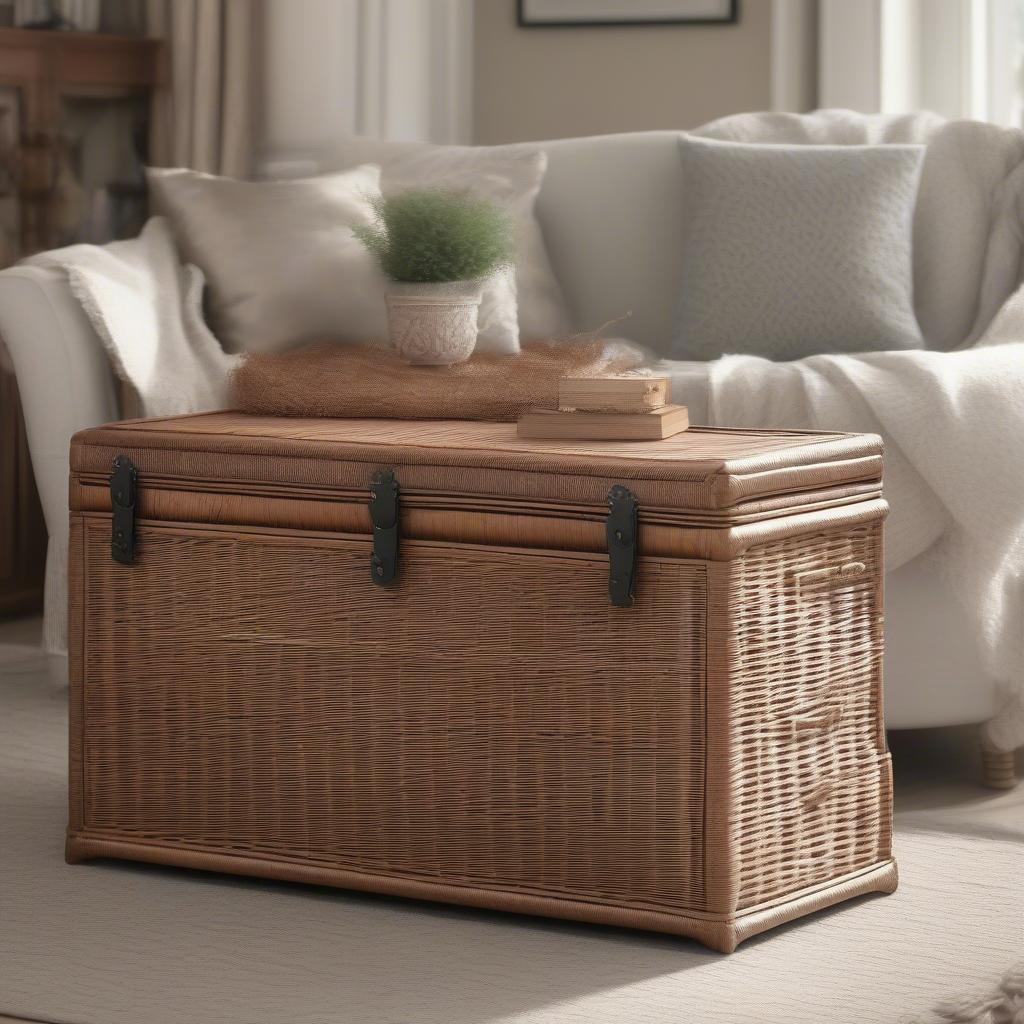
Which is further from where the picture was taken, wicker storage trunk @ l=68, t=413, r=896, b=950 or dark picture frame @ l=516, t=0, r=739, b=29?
dark picture frame @ l=516, t=0, r=739, b=29

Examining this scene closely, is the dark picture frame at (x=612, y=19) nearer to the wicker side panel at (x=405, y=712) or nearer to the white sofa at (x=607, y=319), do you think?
the white sofa at (x=607, y=319)

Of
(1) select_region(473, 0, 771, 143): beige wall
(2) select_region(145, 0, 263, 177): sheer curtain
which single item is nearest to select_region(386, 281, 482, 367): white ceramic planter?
(2) select_region(145, 0, 263, 177): sheer curtain

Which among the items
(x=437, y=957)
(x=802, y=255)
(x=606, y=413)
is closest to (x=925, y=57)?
(x=802, y=255)

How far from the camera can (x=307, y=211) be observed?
9.13 ft

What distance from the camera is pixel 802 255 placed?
9.06ft

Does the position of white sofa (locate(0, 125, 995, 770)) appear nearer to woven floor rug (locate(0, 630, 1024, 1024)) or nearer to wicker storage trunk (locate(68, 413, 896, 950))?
woven floor rug (locate(0, 630, 1024, 1024))

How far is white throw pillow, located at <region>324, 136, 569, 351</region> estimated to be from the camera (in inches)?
115

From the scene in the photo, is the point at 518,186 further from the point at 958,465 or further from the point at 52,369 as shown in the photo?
the point at 958,465

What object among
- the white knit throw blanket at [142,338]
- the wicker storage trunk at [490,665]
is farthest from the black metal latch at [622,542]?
the white knit throw blanket at [142,338]

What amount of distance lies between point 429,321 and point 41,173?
153cm

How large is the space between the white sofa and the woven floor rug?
0.27 meters

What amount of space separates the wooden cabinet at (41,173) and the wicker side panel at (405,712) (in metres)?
1.53

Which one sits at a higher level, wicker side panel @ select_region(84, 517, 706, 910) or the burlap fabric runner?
the burlap fabric runner

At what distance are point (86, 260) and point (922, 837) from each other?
1439 mm
